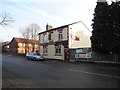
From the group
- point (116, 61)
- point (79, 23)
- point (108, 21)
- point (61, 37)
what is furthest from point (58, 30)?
point (116, 61)

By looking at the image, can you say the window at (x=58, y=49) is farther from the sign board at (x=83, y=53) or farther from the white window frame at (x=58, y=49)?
the sign board at (x=83, y=53)

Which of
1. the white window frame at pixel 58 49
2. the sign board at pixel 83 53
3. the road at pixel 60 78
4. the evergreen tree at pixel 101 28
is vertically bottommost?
the road at pixel 60 78

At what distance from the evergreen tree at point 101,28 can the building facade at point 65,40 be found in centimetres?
753

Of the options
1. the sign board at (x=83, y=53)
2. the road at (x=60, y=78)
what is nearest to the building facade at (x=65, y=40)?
the sign board at (x=83, y=53)

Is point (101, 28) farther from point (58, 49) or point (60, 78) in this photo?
point (58, 49)

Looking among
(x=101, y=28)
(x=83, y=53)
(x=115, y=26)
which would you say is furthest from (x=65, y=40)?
(x=115, y=26)

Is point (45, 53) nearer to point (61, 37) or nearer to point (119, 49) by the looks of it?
point (61, 37)

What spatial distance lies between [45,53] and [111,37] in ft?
63.7

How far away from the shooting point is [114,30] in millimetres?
17562

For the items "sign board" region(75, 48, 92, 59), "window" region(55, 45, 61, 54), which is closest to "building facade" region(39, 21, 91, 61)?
"window" region(55, 45, 61, 54)

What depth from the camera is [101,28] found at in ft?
61.3

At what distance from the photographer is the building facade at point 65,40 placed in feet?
87.7

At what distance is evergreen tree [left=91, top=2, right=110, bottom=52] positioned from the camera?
1827 centimetres

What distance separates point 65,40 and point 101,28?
9.87m
